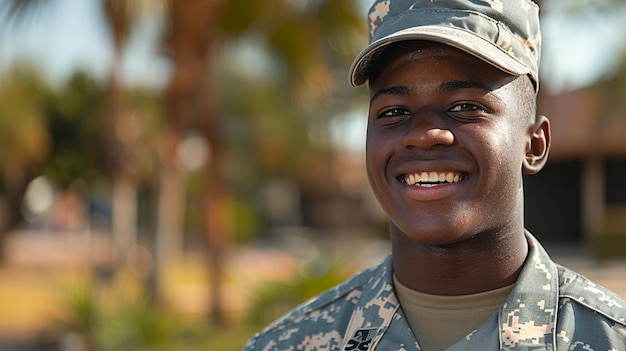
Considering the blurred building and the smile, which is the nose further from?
the blurred building

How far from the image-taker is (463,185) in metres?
1.66

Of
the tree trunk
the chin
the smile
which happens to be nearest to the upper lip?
the smile

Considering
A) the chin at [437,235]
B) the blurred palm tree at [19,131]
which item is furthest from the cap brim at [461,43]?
the blurred palm tree at [19,131]

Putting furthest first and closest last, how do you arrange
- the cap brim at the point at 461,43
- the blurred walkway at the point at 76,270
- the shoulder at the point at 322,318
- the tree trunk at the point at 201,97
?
the blurred walkway at the point at 76,270 < the tree trunk at the point at 201,97 < the shoulder at the point at 322,318 < the cap brim at the point at 461,43

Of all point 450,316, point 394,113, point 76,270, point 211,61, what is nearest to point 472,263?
point 450,316

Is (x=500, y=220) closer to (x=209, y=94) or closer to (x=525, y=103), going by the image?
(x=525, y=103)

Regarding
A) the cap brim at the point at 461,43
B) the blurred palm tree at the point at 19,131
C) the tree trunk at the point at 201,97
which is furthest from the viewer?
the blurred palm tree at the point at 19,131

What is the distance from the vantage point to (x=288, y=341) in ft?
6.30

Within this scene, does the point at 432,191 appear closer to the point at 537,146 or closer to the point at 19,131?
the point at 537,146

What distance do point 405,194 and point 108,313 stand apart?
6398 millimetres

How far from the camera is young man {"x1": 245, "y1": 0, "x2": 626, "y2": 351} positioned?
5.41ft

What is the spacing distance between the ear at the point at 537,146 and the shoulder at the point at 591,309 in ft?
0.85

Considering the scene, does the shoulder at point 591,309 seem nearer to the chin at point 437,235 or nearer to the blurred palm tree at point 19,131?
the chin at point 437,235

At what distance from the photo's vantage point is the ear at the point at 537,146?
180 cm
